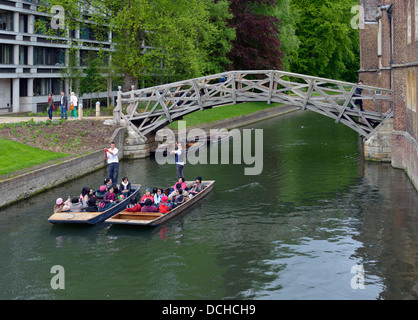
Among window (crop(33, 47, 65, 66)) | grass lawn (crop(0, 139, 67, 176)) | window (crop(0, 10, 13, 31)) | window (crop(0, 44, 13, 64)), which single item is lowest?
grass lawn (crop(0, 139, 67, 176))

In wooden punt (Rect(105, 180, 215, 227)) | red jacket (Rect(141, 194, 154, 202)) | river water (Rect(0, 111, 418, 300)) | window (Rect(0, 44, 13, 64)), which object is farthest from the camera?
window (Rect(0, 44, 13, 64))

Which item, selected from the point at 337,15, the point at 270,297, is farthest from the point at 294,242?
Answer: the point at 337,15

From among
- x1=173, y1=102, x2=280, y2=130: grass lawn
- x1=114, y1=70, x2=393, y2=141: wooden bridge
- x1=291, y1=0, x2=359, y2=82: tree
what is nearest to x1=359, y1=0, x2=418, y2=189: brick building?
x1=114, y1=70, x2=393, y2=141: wooden bridge

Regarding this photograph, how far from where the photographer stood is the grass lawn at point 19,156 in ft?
74.2

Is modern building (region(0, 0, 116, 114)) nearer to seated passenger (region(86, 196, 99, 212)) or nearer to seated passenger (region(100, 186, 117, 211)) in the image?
seated passenger (region(100, 186, 117, 211))

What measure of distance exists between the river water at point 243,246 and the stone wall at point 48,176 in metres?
0.39

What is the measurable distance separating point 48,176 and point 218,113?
27.0m

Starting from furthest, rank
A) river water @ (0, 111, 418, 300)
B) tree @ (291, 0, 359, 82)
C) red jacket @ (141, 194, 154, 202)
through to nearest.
Result: 1. tree @ (291, 0, 359, 82)
2. red jacket @ (141, 194, 154, 202)
3. river water @ (0, 111, 418, 300)

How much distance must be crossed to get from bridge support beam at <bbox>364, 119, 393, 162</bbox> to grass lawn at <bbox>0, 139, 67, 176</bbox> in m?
14.4

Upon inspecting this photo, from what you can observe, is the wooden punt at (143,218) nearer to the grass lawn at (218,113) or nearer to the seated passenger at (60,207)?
the seated passenger at (60,207)

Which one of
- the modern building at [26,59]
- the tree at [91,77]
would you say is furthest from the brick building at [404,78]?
the tree at [91,77]

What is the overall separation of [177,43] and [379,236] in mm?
24058

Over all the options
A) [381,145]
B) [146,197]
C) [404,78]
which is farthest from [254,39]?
[146,197]

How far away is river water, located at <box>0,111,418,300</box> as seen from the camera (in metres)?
13.1
